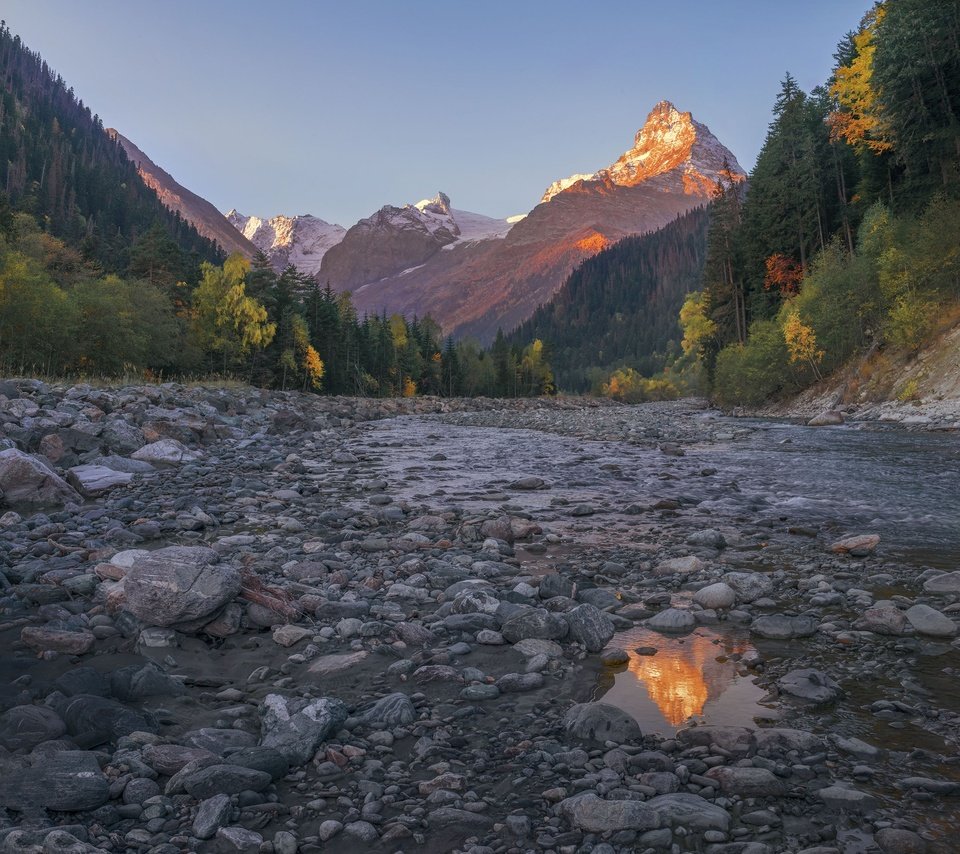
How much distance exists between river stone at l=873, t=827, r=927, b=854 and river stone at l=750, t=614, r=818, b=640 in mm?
2563

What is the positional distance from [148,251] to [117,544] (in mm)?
61357

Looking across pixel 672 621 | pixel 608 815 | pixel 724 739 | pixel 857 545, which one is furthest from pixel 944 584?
pixel 608 815

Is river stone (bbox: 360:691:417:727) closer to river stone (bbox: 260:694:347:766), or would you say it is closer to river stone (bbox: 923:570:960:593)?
river stone (bbox: 260:694:347:766)

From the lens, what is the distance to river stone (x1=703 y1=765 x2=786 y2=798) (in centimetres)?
309

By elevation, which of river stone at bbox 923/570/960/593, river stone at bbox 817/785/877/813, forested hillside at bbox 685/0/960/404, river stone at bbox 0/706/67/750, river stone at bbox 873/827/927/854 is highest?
forested hillside at bbox 685/0/960/404

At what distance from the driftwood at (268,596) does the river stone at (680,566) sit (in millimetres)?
4084

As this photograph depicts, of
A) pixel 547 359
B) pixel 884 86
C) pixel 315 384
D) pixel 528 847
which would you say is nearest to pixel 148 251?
pixel 315 384

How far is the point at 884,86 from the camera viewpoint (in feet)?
109

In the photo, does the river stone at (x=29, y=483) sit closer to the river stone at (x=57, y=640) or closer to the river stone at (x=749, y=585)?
the river stone at (x=57, y=640)

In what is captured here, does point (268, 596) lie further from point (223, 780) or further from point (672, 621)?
point (672, 621)

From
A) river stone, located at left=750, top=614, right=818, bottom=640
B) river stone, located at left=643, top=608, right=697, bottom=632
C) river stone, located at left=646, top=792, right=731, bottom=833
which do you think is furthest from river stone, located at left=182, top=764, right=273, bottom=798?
river stone, located at left=750, top=614, right=818, bottom=640

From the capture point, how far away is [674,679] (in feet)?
14.9

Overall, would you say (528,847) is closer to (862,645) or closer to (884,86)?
(862,645)

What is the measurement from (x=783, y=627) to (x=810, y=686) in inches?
44.9
